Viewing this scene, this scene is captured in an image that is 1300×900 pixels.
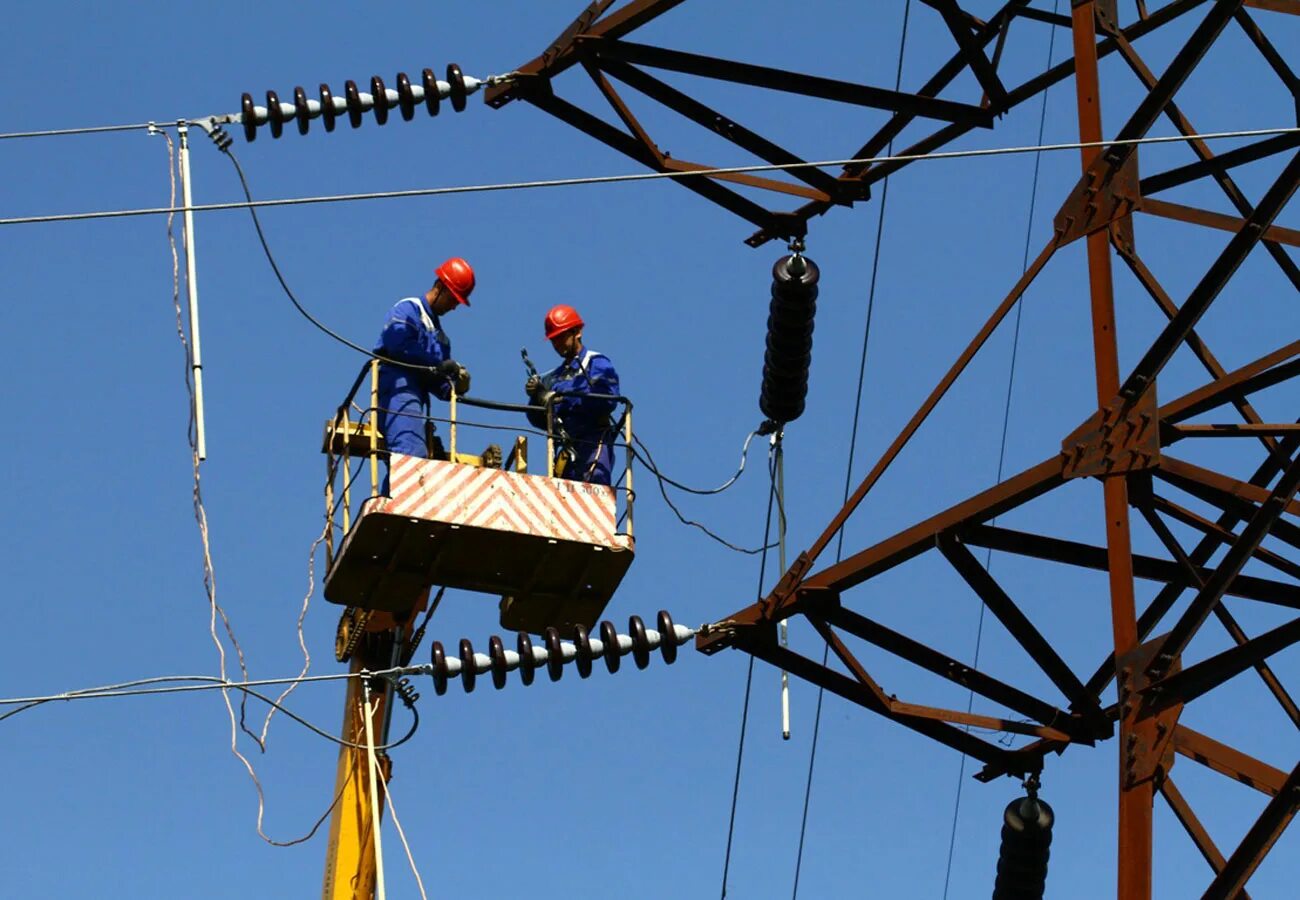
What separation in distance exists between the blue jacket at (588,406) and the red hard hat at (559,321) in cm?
77

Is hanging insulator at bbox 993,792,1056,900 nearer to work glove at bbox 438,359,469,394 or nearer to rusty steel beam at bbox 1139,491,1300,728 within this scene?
rusty steel beam at bbox 1139,491,1300,728

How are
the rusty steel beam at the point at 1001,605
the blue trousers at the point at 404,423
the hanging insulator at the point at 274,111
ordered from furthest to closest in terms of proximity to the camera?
the blue trousers at the point at 404,423, the hanging insulator at the point at 274,111, the rusty steel beam at the point at 1001,605

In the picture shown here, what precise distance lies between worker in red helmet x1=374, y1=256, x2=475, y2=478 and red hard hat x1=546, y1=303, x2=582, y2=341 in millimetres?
950

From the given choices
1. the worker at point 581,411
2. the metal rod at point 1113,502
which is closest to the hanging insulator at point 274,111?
the worker at point 581,411

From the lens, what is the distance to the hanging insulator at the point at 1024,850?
18250mm

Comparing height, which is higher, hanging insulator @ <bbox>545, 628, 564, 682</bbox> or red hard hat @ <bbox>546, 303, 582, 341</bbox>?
red hard hat @ <bbox>546, 303, 582, 341</bbox>

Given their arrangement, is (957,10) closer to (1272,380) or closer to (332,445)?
(1272,380)

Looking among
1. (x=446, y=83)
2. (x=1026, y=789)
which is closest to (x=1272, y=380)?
(x=1026, y=789)

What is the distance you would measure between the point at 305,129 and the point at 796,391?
4079mm

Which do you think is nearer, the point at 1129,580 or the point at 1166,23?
the point at 1129,580

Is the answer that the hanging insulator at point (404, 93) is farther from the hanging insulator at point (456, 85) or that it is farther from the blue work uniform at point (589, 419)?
the blue work uniform at point (589, 419)

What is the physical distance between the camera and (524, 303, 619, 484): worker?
21484mm

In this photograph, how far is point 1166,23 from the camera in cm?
2023

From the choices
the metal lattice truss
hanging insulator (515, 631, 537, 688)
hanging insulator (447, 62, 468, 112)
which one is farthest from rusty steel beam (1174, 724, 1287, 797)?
A: hanging insulator (447, 62, 468, 112)
